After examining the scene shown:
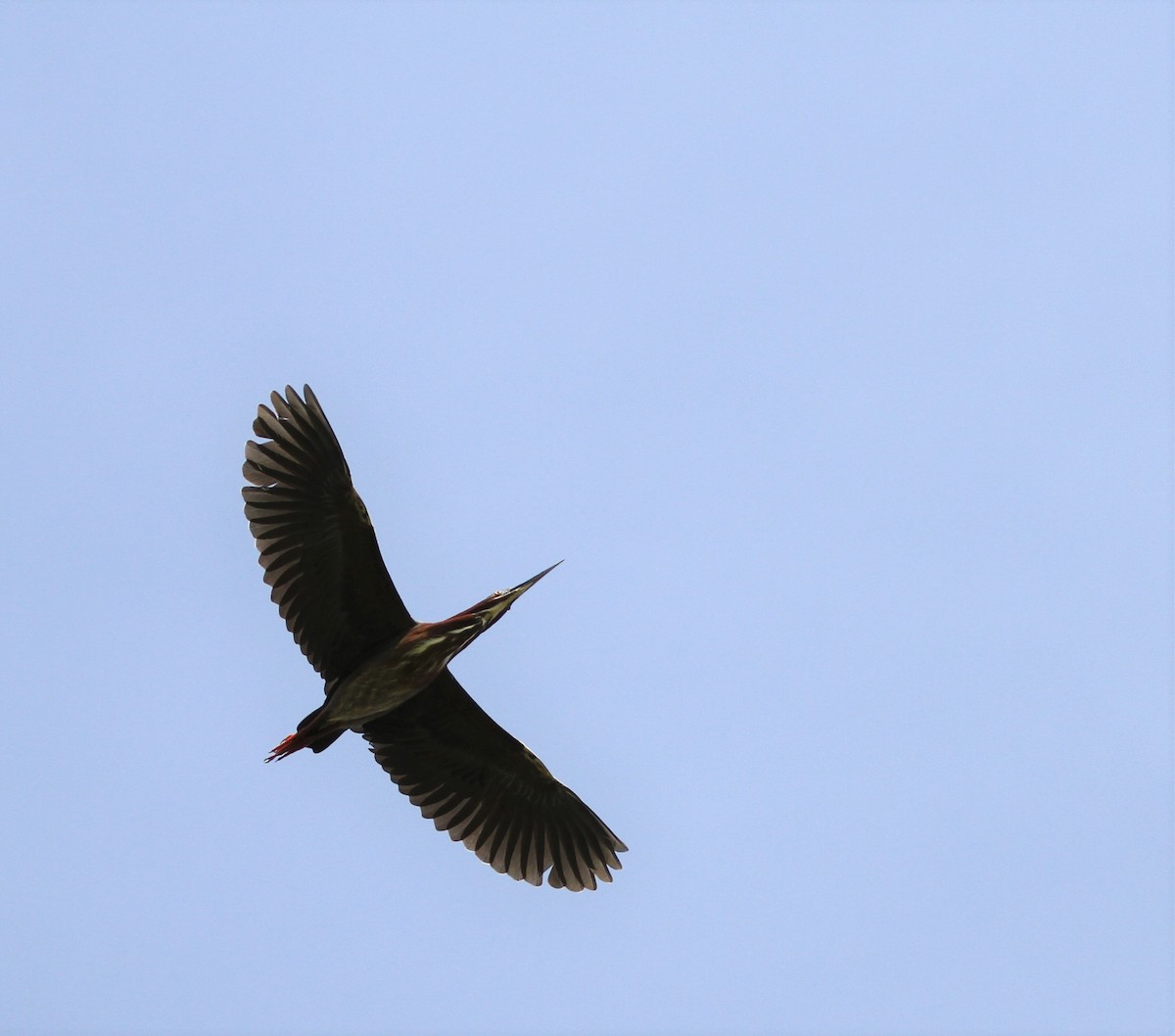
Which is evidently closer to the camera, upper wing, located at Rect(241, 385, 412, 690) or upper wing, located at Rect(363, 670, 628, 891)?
upper wing, located at Rect(241, 385, 412, 690)

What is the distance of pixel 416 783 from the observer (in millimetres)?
15008

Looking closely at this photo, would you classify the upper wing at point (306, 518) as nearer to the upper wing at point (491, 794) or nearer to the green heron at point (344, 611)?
the green heron at point (344, 611)

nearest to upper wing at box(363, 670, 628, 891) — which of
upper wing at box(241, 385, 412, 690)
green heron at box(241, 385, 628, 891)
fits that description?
green heron at box(241, 385, 628, 891)

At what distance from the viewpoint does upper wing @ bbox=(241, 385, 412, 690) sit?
13641mm

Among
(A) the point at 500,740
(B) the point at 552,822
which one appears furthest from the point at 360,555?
(B) the point at 552,822

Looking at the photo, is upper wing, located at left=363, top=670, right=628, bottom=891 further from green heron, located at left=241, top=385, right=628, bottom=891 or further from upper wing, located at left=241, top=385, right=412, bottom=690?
upper wing, located at left=241, top=385, right=412, bottom=690

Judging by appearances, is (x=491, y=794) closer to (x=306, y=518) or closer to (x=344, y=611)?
(x=344, y=611)

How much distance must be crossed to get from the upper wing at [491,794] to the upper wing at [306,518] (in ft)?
4.74

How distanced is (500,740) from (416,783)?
937 millimetres

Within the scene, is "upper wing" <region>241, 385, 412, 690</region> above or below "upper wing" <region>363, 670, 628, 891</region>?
above

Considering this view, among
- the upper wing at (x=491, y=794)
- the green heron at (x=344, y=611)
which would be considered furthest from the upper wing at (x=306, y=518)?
the upper wing at (x=491, y=794)

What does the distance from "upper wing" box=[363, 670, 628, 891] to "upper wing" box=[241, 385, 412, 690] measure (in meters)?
1.44

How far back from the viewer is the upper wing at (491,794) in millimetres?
14711

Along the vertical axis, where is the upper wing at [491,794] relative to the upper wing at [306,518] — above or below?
below
